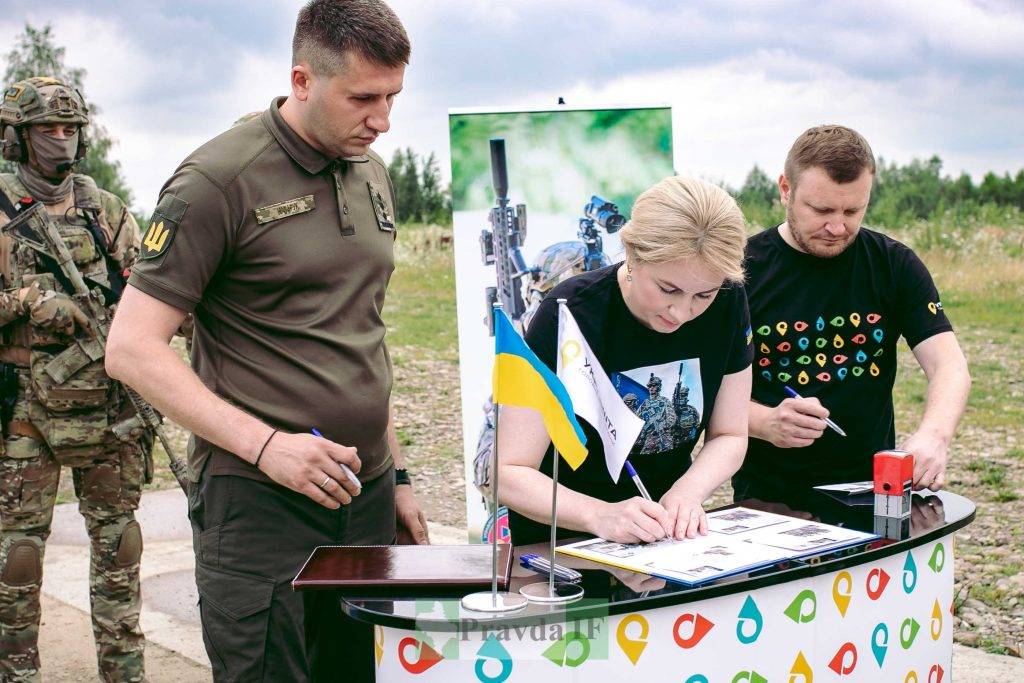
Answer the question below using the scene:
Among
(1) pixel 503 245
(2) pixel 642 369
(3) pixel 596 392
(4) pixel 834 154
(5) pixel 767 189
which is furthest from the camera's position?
(5) pixel 767 189

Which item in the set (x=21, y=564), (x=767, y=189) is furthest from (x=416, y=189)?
(x=21, y=564)

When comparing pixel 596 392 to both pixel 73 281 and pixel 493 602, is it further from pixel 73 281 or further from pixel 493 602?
pixel 73 281

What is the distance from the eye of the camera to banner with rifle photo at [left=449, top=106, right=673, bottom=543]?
400 centimetres

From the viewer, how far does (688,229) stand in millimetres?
2301

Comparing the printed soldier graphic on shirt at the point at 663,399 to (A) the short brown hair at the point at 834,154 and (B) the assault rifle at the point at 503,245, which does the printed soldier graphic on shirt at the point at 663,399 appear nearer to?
(A) the short brown hair at the point at 834,154

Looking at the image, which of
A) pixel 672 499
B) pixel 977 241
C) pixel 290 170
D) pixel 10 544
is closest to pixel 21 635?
pixel 10 544

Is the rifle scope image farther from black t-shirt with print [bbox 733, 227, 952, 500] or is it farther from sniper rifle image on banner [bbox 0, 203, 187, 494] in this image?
sniper rifle image on banner [bbox 0, 203, 187, 494]

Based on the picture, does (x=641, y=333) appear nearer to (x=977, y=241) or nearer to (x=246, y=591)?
(x=246, y=591)

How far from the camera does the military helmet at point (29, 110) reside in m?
3.68

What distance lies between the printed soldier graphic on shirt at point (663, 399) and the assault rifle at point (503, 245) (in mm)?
1530

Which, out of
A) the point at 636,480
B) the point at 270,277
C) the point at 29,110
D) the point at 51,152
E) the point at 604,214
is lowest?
the point at 636,480

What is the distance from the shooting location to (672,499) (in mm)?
2422

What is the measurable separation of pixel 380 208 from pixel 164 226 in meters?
0.53

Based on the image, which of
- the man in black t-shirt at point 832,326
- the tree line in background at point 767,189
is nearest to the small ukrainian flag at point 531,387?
the man in black t-shirt at point 832,326
